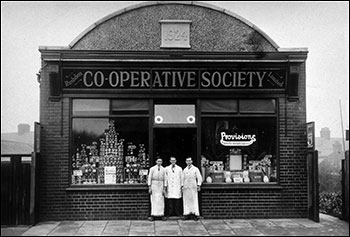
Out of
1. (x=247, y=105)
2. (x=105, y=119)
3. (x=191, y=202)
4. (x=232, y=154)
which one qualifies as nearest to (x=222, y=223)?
(x=191, y=202)

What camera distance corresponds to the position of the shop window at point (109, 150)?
1366 centimetres

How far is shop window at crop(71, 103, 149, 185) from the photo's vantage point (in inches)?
538

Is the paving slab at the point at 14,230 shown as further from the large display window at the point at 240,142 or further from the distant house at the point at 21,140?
the large display window at the point at 240,142

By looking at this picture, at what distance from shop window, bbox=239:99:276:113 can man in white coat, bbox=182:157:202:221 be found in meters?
2.14

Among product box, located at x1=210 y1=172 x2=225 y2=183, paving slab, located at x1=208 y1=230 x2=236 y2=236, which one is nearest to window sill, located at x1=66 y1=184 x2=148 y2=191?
product box, located at x1=210 y1=172 x2=225 y2=183

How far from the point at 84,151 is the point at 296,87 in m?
6.14

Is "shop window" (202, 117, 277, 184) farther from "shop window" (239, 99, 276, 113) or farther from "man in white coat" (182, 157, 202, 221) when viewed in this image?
"man in white coat" (182, 157, 202, 221)

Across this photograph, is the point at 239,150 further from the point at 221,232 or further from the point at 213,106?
the point at 221,232

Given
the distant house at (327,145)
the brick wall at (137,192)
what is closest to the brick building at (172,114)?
the brick wall at (137,192)

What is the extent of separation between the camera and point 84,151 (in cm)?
1370

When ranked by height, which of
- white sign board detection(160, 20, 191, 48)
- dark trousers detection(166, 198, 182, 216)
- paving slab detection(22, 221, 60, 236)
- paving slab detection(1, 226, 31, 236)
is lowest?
paving slab detection(1, 226, 31, 236)

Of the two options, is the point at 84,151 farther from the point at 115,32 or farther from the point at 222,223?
the point at 222,223

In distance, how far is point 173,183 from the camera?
43.9 ft

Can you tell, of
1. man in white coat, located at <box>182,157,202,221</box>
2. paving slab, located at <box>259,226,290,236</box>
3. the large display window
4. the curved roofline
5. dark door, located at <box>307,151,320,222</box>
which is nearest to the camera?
paving slab, located at <box>259,226,290,236</box>
